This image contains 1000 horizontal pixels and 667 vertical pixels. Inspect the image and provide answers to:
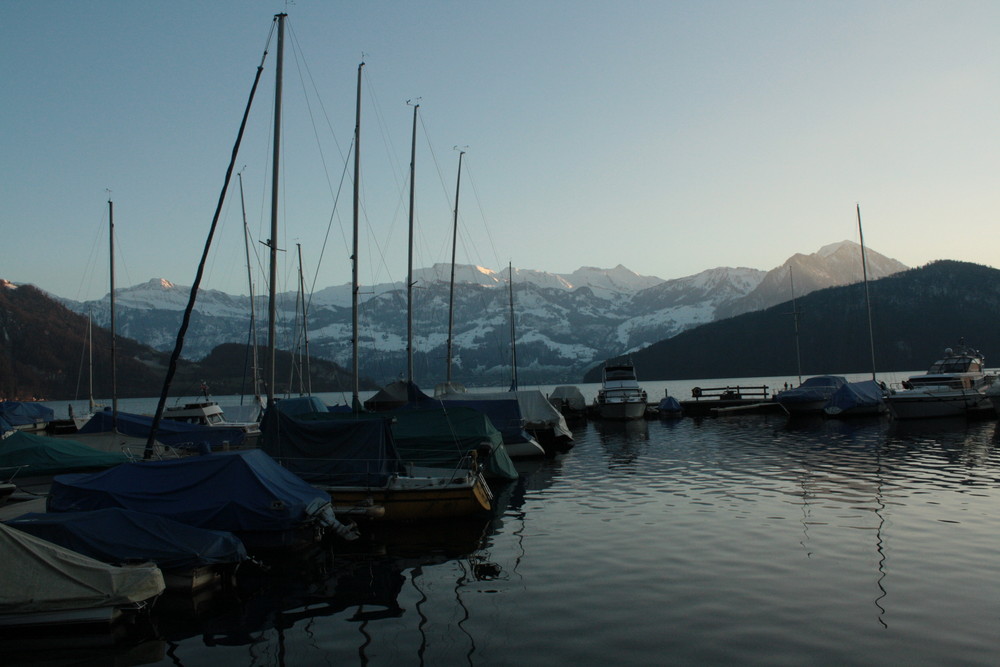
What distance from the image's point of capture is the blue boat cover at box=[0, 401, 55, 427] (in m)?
63.5

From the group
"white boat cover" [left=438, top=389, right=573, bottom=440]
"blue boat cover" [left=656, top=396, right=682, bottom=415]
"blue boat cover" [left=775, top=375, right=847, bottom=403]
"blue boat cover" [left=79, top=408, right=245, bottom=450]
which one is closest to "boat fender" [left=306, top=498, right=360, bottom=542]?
"blue boat cover" [left=79, top=408, right=245, bottom=450]

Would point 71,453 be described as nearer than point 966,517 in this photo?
No

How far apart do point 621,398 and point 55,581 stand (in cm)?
6226

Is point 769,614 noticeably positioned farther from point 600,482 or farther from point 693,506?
point 600,482

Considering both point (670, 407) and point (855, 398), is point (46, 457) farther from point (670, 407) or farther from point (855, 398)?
point (670, 407)

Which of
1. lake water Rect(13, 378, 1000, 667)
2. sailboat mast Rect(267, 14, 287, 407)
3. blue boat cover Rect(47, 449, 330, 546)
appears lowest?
lake water Rect(13, 378, 1000, 667)

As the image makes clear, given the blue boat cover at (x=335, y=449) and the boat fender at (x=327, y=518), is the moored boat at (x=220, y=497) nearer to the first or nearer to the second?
the boat fender at (x=327, y=518)

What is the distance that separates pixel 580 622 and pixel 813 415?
201 feet

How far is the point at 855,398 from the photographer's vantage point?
62.6m

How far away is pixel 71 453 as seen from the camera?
3209 cm

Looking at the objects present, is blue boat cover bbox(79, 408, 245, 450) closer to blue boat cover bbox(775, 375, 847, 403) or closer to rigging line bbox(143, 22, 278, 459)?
rigging line bbox(143, 22, 278, 459)

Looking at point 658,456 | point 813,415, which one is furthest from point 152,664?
point 813,415

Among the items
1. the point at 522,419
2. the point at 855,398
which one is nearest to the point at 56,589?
the point at 522,419

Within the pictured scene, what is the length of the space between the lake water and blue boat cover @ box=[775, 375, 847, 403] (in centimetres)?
3900
